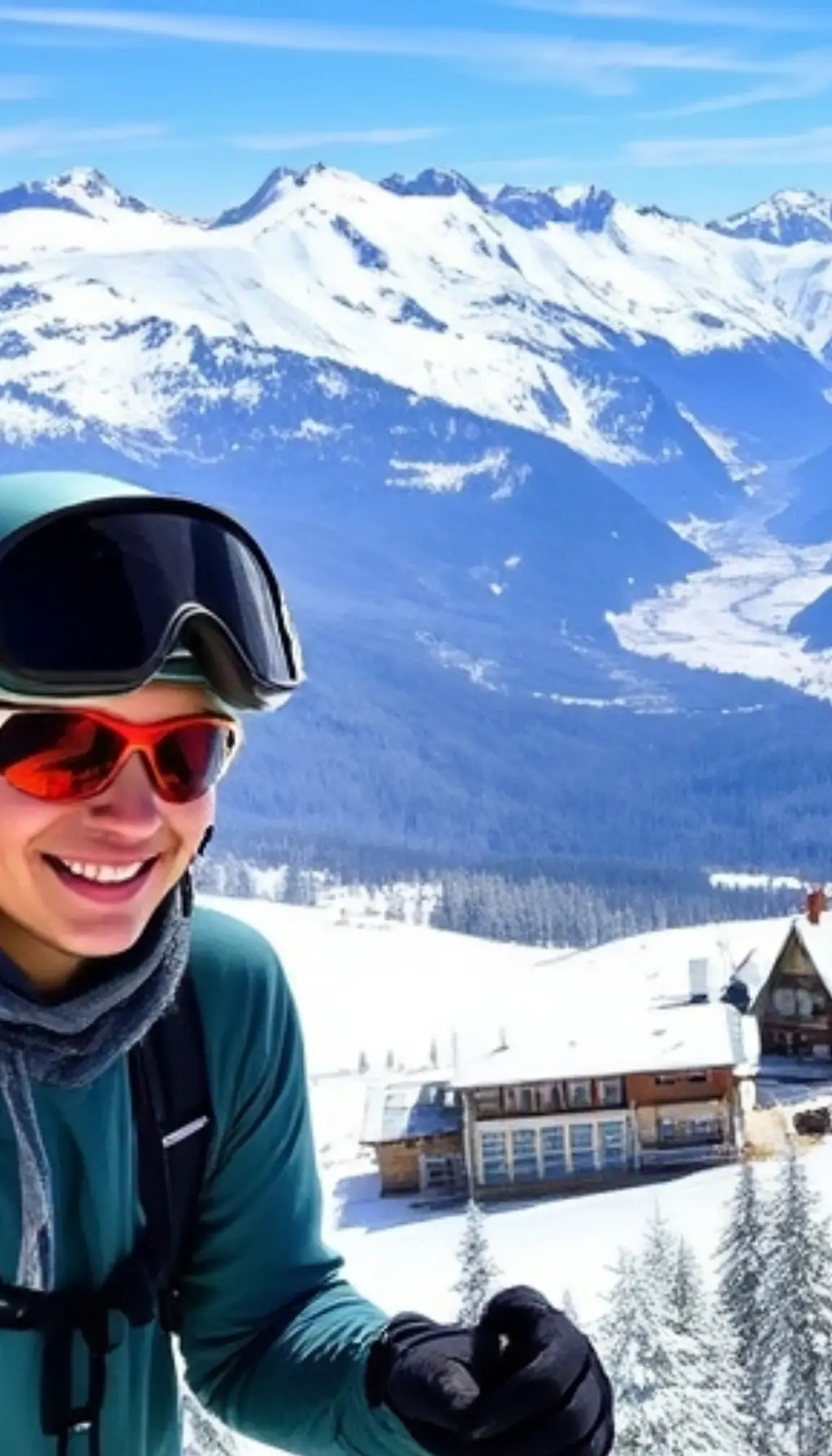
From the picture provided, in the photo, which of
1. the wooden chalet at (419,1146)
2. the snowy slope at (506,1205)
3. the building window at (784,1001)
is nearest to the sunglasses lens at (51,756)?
the snowy slope at (506,1205)

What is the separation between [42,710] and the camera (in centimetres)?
269

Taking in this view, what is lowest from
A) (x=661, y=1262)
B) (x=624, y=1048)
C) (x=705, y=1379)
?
(x=705, y=1379)

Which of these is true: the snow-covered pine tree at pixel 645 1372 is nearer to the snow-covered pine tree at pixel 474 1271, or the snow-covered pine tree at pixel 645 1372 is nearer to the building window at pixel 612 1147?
the snow-covered pine tree at pixel 474 1271

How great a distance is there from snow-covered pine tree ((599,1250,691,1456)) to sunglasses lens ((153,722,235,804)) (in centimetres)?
1387

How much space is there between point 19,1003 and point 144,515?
694 millimetres

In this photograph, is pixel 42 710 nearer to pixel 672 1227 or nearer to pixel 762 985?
pixel 672 1227

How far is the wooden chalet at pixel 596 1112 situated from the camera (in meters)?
35.8

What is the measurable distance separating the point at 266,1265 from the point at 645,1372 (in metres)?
13.9

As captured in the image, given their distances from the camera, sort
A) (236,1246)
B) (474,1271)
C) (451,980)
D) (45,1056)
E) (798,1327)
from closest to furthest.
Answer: (45,1056), (236,1246), (474,1271), (798,1327), (451,980)

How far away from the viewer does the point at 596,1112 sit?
36344 millimetres

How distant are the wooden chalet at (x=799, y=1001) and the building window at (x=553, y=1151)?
7.14m

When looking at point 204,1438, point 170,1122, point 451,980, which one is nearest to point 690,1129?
point 204,1438

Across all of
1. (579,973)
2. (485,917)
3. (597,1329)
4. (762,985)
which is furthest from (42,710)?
(485,917)

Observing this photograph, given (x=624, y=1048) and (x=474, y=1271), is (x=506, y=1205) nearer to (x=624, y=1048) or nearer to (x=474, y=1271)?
(x=624, y=1048)
